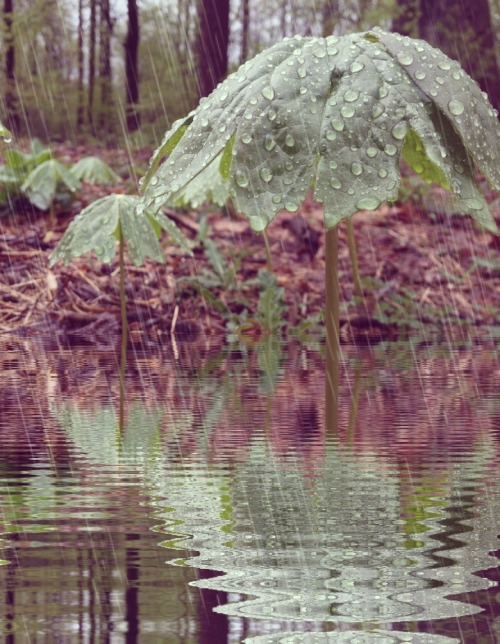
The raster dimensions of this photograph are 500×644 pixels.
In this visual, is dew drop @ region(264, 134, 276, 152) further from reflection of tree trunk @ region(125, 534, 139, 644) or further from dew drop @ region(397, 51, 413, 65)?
reflection of tree trunk @ region(125, 534, 139, 644)

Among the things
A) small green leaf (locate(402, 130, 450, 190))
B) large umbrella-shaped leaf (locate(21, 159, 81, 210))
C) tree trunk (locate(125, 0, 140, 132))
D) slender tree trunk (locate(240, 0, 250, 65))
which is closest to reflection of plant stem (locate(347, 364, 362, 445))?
small green leaf (locate(402, 130, 450, 190))

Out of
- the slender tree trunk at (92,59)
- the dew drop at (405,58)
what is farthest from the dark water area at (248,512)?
the slender tree trunk at (92,59)

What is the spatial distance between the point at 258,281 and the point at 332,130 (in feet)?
12.5

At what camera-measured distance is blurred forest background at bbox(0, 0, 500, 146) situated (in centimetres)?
842

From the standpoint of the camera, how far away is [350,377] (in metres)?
1.45

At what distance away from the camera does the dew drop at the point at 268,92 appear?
1.05 meters

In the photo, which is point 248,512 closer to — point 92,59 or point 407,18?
point 407,18

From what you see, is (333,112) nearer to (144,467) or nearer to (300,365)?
(144,467)

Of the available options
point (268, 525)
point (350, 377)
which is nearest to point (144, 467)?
point (268, 525)

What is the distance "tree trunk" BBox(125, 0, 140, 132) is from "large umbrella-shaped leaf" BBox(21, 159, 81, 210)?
187 inches

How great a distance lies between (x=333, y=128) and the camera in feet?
3.34

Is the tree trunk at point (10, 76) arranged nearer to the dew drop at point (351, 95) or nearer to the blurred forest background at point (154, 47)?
the blurred forest background at point (154, 47)

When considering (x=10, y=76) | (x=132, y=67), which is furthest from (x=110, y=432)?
(x=10, y=76)

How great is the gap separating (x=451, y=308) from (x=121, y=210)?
9.60ft
